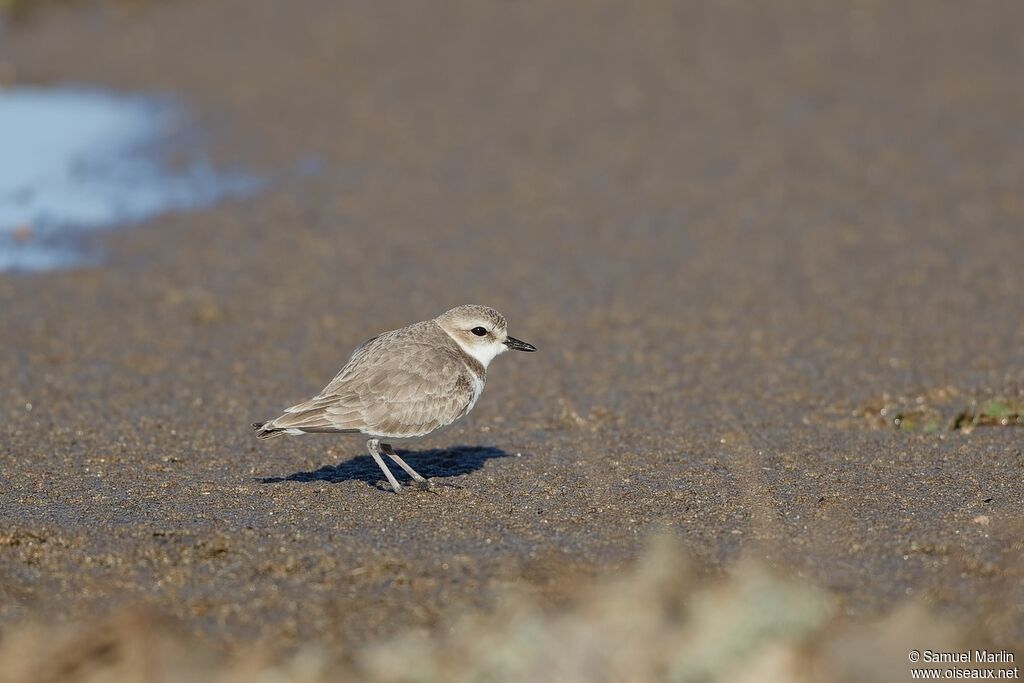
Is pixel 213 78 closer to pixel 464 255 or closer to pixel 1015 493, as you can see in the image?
pixel 464 255

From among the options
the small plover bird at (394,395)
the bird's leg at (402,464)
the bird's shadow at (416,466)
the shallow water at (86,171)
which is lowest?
the shallow water at (86,171)

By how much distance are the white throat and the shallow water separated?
5457 mm

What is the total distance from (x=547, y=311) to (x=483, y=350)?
3089 mm

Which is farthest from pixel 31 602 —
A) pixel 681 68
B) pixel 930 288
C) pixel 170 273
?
pixel 681 68

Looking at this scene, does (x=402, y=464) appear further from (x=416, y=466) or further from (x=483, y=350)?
(x=483, y=350)

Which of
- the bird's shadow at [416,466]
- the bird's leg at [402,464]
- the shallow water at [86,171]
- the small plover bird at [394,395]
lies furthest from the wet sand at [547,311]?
the shallow water at [86,171]

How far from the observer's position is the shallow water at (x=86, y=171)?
12.4 metres

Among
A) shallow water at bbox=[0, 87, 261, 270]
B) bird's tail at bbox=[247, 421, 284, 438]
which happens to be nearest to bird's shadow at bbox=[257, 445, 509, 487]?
bird's tail at bbox=[247, 421, 284, 438]

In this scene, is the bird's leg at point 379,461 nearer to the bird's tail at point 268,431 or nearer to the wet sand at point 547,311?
the wet sand at point 547,311

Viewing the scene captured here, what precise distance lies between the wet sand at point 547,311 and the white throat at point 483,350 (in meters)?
0.56

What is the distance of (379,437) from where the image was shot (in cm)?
684

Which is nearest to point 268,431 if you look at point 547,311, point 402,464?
point 402,464

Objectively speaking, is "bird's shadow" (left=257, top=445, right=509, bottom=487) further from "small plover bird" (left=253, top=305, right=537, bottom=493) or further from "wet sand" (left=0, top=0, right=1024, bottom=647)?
"small plover bird" (left=253, top=305, right=537, bottom=493)

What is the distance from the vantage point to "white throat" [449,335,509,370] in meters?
7.27
